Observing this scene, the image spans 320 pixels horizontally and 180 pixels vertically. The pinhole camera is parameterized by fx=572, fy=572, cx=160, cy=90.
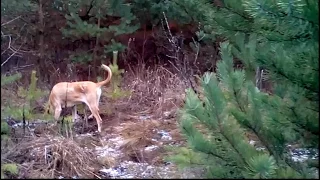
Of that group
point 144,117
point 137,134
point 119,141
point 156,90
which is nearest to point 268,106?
point 119,141

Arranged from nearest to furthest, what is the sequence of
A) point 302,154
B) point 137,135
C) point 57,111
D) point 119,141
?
point 302,154
point 119,141
point 137,135
point 57,111

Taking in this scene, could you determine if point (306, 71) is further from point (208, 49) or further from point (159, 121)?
point (208, 49)

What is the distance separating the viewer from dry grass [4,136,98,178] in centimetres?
422

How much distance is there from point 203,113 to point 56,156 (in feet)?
5.24

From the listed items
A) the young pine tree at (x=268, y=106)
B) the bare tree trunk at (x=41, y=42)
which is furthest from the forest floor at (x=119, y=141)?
the bare tree trunk at (x=41, y=42)

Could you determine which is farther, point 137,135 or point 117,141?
point 137,135

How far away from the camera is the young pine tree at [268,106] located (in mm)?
3518

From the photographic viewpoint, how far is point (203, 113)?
3947 millimetres

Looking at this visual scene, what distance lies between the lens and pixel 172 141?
21.7 feet

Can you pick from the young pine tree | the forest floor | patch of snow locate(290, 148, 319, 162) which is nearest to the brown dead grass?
the forest floor

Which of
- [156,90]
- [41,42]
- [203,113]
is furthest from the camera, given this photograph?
[41,42]

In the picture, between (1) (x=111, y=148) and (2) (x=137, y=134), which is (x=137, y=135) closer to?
(2) (x=137, y=134)

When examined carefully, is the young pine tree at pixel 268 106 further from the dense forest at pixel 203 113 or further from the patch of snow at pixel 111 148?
Answer: the patch of snow at pixel 111 148

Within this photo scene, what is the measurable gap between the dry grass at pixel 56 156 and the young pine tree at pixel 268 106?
864mm
